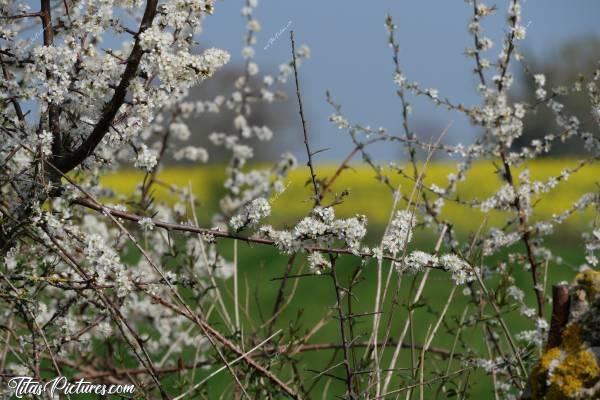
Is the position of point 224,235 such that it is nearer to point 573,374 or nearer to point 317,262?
point 317,262

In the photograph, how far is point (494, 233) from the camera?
4863 mm

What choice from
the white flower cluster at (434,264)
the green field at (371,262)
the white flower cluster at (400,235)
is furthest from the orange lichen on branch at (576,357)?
the green field at (371,262)

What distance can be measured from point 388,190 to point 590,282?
63.4 ft

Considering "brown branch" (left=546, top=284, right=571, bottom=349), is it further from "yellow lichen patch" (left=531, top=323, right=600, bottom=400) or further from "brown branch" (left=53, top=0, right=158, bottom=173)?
"brown branch" (left=53, top=0, right=158, bottom=173)

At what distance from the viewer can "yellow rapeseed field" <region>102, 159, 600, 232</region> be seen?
22016 mm

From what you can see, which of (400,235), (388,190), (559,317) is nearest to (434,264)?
(400,235)

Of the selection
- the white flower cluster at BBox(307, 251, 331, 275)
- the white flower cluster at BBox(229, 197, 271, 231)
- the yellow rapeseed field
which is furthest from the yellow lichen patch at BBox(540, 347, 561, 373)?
the yellow rapeseed field

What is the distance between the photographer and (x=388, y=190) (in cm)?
2194

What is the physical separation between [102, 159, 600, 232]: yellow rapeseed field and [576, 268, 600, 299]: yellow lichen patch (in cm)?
1707

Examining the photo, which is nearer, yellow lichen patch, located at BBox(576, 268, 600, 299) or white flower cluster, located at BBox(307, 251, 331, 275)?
yellow lichen patch, located at BBox(576, 268, 600, 299)

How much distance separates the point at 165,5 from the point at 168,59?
0.25 meters

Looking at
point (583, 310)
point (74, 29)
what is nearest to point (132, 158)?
point (74, 29)

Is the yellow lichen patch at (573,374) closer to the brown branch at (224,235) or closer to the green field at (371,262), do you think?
the brown branch at (224,235)

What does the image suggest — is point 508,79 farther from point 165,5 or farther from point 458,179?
point 165,5
